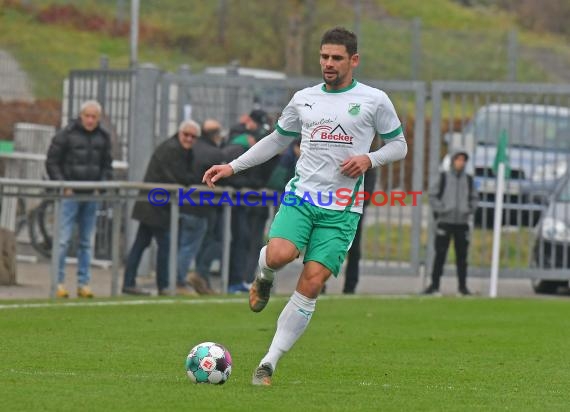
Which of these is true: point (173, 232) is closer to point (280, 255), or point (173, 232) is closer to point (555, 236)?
point (555, 236)

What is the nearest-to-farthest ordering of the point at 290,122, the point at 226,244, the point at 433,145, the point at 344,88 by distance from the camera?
the point at 344,88
the point at 290,122
the point at 226,244
the point at 433,145

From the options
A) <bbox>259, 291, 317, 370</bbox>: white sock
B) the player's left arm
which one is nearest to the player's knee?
<bbox>259, 291, 317, 370</bbox>: white sock

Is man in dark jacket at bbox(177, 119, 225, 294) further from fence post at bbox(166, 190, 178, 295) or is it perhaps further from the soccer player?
the soccer player

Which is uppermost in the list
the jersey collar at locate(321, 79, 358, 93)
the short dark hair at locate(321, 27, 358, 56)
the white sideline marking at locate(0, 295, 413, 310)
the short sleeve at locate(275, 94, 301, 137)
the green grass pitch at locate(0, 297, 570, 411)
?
the short dark hair at locate(321, 27, 358, 56)

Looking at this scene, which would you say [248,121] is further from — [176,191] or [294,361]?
[294,361]

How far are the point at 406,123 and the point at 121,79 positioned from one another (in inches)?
165

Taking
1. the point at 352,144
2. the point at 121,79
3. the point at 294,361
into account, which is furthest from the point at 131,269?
the point at 352,144

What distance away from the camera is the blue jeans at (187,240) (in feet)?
63.2

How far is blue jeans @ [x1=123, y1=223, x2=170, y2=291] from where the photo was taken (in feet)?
61.5

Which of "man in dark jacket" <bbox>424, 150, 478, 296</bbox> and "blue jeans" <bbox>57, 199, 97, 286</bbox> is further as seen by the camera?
"man in dark jacket" <bbox>424, 150, 478, 296</bbox>

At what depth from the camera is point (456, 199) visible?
68.4ft

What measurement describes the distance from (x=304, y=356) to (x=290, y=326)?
2.30m

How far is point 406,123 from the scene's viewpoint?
23031 mm

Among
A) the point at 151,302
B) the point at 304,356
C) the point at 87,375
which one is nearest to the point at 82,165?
the point at 151,302
